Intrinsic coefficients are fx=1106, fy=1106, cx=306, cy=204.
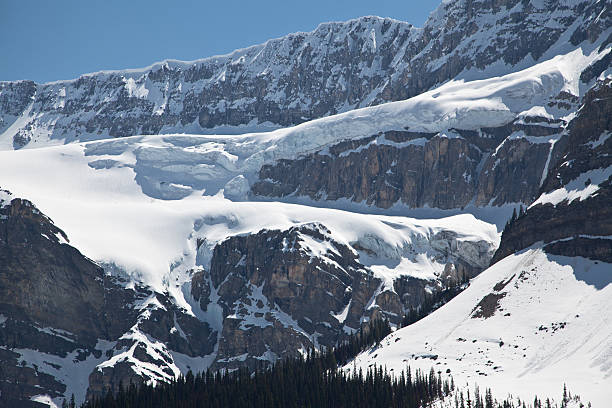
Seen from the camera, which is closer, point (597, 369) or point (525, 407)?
point (525, 407)

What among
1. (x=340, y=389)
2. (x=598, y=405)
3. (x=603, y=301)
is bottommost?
(x=598, y=405)

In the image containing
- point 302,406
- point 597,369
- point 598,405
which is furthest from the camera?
point 302,406

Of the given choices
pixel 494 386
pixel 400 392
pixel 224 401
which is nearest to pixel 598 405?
pixel 494 386

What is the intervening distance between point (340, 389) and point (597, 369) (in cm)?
4470

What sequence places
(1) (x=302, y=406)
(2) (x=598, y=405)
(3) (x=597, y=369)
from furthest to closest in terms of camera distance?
(1) (x=302, y=406)
(3) (x=597, y=369)
(2) (x=598, y=405)

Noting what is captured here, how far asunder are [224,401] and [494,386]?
4901cm

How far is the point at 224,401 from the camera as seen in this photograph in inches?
7864

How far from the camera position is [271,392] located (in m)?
197

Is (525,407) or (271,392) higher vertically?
(271,392)

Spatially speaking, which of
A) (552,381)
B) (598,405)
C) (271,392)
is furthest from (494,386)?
(271,392)

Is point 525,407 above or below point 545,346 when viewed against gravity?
below

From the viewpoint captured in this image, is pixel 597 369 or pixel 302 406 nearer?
pixel 597 369

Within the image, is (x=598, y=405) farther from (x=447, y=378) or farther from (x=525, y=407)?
(x=447, y=378)

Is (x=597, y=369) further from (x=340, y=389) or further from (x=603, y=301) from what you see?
(x=340, y=389)
